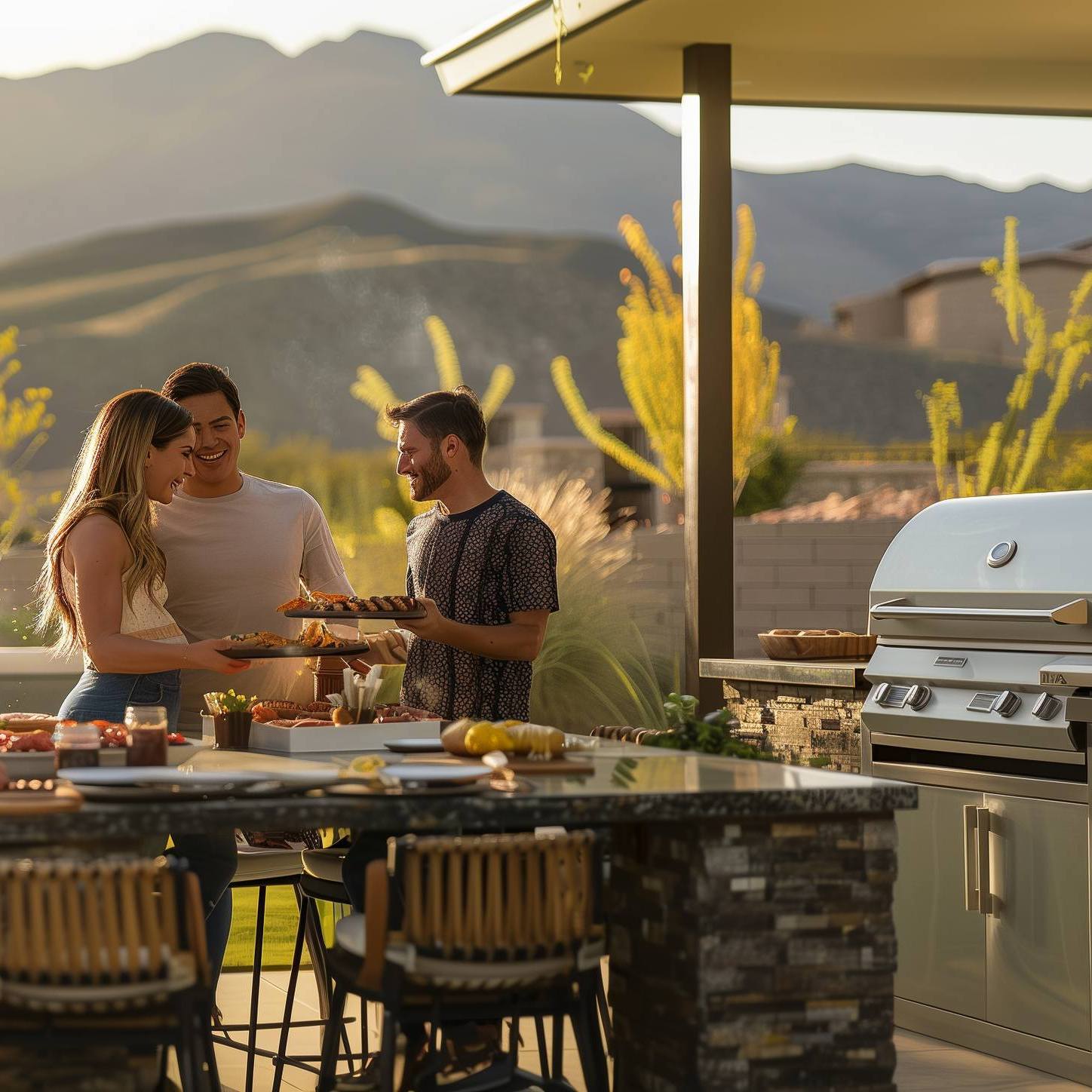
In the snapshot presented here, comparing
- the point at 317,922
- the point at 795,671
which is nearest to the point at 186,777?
the point at 317,922

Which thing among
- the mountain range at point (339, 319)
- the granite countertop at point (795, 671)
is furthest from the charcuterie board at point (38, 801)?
the mountain range at point (339, 319)

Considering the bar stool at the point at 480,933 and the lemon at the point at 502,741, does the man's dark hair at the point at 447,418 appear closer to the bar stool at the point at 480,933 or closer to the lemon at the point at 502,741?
the lemon at the point at 502,741

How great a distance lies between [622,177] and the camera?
4306 centimetres

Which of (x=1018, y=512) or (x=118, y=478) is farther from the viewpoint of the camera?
(x=1018, y=512)

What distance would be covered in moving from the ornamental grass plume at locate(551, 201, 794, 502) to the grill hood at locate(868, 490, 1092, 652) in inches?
217

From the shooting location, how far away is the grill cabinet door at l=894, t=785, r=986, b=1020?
4465 millimetres

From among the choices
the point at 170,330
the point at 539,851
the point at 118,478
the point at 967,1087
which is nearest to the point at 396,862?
the point at 539,851

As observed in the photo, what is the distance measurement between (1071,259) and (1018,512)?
19256 mm

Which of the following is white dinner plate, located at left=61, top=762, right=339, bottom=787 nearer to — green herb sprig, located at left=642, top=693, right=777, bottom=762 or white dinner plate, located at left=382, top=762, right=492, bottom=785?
white dinner plate, located at left=382, top=762, right=492, bottom=785

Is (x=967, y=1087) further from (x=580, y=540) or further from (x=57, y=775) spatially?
(x=580, y=540)

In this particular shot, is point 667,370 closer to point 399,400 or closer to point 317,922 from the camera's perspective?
point 399,400

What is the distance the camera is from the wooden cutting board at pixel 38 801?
251 cm

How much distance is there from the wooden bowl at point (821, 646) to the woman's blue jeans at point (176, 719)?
2181 mm

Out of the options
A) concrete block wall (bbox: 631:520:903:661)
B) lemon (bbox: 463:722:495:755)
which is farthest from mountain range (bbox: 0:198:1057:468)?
lemon (bbox: 463:722:495:755)
